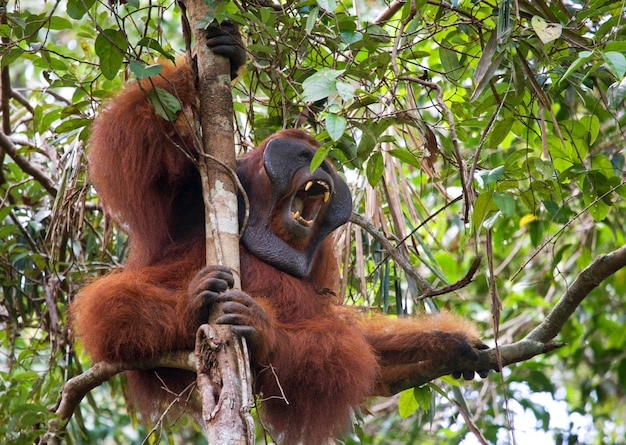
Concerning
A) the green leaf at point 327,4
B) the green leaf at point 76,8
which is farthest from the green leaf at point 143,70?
the green leaf at point 327,4

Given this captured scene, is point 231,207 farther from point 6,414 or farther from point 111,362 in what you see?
point 6,414

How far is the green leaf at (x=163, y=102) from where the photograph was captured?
3.14 metres

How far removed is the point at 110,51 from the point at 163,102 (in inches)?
11.0

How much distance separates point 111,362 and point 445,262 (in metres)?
4.34

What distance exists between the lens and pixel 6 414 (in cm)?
326

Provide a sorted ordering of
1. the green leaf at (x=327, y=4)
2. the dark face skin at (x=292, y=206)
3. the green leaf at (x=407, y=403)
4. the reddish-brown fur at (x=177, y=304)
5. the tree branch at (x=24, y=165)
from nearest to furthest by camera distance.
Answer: the green leaf at (x=327, y=4)
the reddish-brown fur at (x=177, y=304)
the dark face skin at (x=292, y=206)
the green leaf at (x=407, y=403)
the tree branch at (x=24, y=165)

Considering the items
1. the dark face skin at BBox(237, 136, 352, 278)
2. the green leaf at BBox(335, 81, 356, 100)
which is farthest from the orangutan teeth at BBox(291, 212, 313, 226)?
the green leaf at BBox(335, 81, 356, 100)

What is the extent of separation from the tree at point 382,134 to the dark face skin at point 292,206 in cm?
15

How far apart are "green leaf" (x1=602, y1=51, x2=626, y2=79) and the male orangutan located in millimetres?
1431

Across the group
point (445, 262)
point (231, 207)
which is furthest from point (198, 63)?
point (445, 262)

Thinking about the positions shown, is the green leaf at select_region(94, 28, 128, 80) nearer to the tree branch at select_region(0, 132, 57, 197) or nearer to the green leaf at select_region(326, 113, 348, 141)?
the green leaf at select_region(326, 113, 348, 141)

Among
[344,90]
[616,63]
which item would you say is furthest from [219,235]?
[616,63]

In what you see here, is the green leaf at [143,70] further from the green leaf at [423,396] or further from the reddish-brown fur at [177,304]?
the green leaf at [423,396]

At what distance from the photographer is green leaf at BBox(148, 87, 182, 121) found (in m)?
3.14
